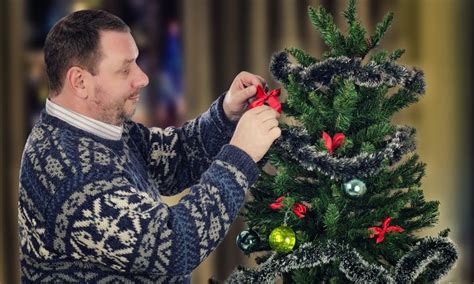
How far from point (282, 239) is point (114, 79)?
46cm

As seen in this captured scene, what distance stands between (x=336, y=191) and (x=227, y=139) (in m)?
0.39

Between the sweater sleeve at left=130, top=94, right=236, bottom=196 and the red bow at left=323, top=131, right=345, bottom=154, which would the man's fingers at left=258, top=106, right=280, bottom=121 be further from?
the sweater sleeve at left=130, top=94, right=236, bottom=196

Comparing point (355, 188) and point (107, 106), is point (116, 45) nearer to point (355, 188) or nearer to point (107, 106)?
point (107, 106)

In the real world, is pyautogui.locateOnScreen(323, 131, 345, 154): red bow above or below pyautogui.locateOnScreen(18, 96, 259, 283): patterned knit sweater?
above

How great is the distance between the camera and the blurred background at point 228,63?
348cm

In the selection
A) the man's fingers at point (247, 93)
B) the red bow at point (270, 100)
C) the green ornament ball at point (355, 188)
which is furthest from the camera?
the man's fingers at point (247, 93)

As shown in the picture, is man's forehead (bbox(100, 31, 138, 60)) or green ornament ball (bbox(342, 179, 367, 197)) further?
man's forehead (bbox(100, 31, 138, 60))

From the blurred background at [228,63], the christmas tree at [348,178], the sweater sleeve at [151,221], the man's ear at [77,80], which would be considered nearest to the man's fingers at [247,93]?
the christmas tree at [348,178]

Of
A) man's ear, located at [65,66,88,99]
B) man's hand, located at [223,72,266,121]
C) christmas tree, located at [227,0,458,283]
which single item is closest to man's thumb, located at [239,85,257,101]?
man's hand, located at [223,72,266,121]

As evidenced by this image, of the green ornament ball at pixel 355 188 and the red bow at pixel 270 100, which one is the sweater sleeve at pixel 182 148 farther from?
the green ornament ball at pixel 355 188

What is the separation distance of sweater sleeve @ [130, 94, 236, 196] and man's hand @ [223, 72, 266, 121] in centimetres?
3

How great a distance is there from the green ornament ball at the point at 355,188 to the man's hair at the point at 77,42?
1.78ft

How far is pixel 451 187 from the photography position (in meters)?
3.55

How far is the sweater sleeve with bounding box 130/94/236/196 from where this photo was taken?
6.14 feet
